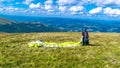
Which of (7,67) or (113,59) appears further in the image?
(113,59)

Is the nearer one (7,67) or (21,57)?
(7,67)

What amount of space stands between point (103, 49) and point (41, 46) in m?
9.68

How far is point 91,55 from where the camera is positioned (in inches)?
1283

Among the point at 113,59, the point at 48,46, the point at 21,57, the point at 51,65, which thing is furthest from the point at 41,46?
the point at 113,59

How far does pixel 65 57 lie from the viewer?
31375 millimetres

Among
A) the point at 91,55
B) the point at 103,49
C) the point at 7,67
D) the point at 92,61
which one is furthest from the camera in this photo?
the point at 103,49

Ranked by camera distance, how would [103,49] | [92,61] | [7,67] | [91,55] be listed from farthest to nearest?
1. [103,49]
2. [91,55]
3. [92,61]
4. [7,67]

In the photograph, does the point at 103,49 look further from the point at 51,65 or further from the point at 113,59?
the point at 51,65

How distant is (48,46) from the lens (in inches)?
1470

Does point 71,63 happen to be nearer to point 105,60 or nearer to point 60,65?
point 60,65

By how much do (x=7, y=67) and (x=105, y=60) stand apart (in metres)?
12.2

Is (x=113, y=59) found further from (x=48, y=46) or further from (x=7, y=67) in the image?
(x=7, y=67)

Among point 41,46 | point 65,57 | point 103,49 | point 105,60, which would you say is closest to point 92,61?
point 105,60

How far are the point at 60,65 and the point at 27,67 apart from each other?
392 cm
